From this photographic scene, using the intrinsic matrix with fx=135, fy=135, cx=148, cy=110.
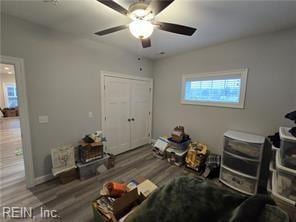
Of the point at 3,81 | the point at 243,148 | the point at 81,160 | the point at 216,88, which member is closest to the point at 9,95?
the point at 3,81

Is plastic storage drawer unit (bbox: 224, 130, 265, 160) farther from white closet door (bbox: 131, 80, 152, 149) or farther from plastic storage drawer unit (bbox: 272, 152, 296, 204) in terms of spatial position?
white closet door (bbox: 131, 80, 152, 149)

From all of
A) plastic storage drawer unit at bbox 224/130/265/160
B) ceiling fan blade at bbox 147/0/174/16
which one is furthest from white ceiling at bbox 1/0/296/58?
plastic storage drawer unit at bbox 224/130/265/160

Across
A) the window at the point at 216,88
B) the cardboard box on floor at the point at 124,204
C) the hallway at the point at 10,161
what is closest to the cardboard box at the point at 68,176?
the hallway at the point at 10,161

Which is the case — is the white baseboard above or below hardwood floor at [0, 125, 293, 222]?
above

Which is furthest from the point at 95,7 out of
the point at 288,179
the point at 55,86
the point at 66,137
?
the point at 288,179

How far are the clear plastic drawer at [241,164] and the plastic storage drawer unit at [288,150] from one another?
1.41 ft

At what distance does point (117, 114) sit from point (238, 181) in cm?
275

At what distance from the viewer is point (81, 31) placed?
2350 millimetres

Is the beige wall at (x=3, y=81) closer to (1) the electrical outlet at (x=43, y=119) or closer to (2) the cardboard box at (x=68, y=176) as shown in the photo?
(1) the electrical outlet at (x=43, y=119)

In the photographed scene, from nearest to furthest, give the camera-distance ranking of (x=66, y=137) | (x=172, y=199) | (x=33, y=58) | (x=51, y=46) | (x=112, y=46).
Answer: (x=172, y=199) < (x=33, y=58) < (x=51, y=46) < (x=66, y=137) < (x=112, y=46)

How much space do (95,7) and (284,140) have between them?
287cm

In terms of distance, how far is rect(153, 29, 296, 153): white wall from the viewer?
2160 millimetres

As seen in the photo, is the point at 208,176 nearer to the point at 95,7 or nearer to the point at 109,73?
the point at 109,73

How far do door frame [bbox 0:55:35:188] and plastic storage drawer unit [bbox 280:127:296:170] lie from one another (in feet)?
11.8
